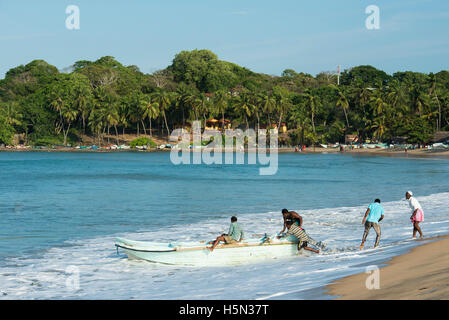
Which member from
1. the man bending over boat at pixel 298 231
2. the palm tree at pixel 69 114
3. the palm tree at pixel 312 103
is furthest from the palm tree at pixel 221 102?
the man bending over boat at pixel 298 231

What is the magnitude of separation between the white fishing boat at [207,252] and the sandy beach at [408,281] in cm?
344

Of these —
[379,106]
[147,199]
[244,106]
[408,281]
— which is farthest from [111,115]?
[408,281]

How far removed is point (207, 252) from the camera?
14070mm

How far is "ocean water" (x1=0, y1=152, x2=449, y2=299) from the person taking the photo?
12.2 m

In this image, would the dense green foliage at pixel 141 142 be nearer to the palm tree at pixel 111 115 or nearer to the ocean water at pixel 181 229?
the palm tree at pixel 111 115

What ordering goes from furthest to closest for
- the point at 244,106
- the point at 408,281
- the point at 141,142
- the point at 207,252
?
the point at 141,142 < the point at 244,106 < the point at 207,252 < the point at 408,281

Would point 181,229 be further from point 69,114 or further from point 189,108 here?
point 69,114

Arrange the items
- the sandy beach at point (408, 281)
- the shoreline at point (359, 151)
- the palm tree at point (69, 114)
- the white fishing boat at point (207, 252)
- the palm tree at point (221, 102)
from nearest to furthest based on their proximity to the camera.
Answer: the sandy beach at point (408, 281), the white fishing boat at point (207, 252), the shoreline at point (359, 151), the palm tree at point (69, 114), the palm tree at point (221, 102)

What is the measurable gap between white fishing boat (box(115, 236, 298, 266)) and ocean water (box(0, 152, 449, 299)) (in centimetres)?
27

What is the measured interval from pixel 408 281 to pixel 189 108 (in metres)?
99.1

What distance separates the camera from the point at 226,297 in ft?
35.9

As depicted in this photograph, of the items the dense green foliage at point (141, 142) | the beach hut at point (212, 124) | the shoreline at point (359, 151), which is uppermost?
the beach hut at point (212, 124)

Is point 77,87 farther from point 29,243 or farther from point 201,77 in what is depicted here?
point 29,243

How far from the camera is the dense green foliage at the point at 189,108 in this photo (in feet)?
327
